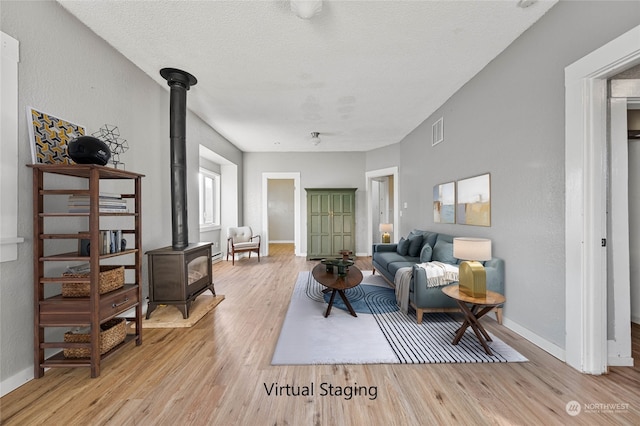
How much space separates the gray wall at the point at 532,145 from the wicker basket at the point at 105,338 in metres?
3.55

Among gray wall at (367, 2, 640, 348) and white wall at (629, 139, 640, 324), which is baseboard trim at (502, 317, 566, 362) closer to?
gray wall at (367, 2, 640, 348)

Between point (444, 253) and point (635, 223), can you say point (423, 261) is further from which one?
point (635, 223)

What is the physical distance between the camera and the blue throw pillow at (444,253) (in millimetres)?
3121

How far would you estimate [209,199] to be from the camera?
6.30 metres

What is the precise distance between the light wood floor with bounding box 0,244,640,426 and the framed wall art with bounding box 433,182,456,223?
1.80 meters

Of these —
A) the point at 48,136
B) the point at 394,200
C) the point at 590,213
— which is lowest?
the point at 590,213

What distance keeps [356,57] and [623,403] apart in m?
3.33

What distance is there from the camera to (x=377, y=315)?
2918 mm

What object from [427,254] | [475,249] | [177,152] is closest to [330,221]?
[427,254]

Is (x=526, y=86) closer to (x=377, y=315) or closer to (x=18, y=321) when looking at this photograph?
(x=377, y=315)

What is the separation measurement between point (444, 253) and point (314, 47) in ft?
9.14

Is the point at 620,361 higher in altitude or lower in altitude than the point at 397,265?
lower

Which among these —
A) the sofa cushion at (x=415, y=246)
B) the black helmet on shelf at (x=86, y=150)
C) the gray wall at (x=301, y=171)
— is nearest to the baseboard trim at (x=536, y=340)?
the sofa cushion at (x=415, y=246)

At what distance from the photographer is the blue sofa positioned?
2.65 metres
